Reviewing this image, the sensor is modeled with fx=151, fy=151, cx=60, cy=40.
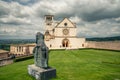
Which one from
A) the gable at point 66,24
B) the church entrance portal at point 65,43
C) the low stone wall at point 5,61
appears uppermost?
the gable at point 66,24

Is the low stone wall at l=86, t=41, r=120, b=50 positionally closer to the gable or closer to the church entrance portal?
the church entrance portal

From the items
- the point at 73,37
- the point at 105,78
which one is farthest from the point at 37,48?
the point at 73,37

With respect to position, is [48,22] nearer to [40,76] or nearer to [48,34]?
[48,34]

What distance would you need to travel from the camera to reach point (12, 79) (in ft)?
42.6

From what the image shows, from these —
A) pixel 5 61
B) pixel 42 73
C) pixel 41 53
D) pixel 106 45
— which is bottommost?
pixel 5 61

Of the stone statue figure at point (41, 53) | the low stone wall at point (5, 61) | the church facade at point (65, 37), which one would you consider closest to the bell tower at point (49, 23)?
the church facade at point (65, 37)

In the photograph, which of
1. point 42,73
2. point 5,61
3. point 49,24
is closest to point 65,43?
point 49,24

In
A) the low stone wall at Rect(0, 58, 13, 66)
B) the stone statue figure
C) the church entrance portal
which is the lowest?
the low stone wall at Rect(0, 58, 13, 66)

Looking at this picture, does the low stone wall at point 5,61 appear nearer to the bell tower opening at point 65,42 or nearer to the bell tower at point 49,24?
the bell tower opening at point 65,42

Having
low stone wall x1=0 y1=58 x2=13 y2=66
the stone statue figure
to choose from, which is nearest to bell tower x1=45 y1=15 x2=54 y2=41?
low stone wall x1=0 y1=58 x2=13 y2=66

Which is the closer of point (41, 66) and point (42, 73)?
point (42, 73)

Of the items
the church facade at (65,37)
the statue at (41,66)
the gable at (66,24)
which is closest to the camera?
the statue at (41,66)

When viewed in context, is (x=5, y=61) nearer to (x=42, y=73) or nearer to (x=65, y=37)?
(x=42, y=73)

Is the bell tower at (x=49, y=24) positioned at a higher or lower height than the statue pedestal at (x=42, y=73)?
higher
